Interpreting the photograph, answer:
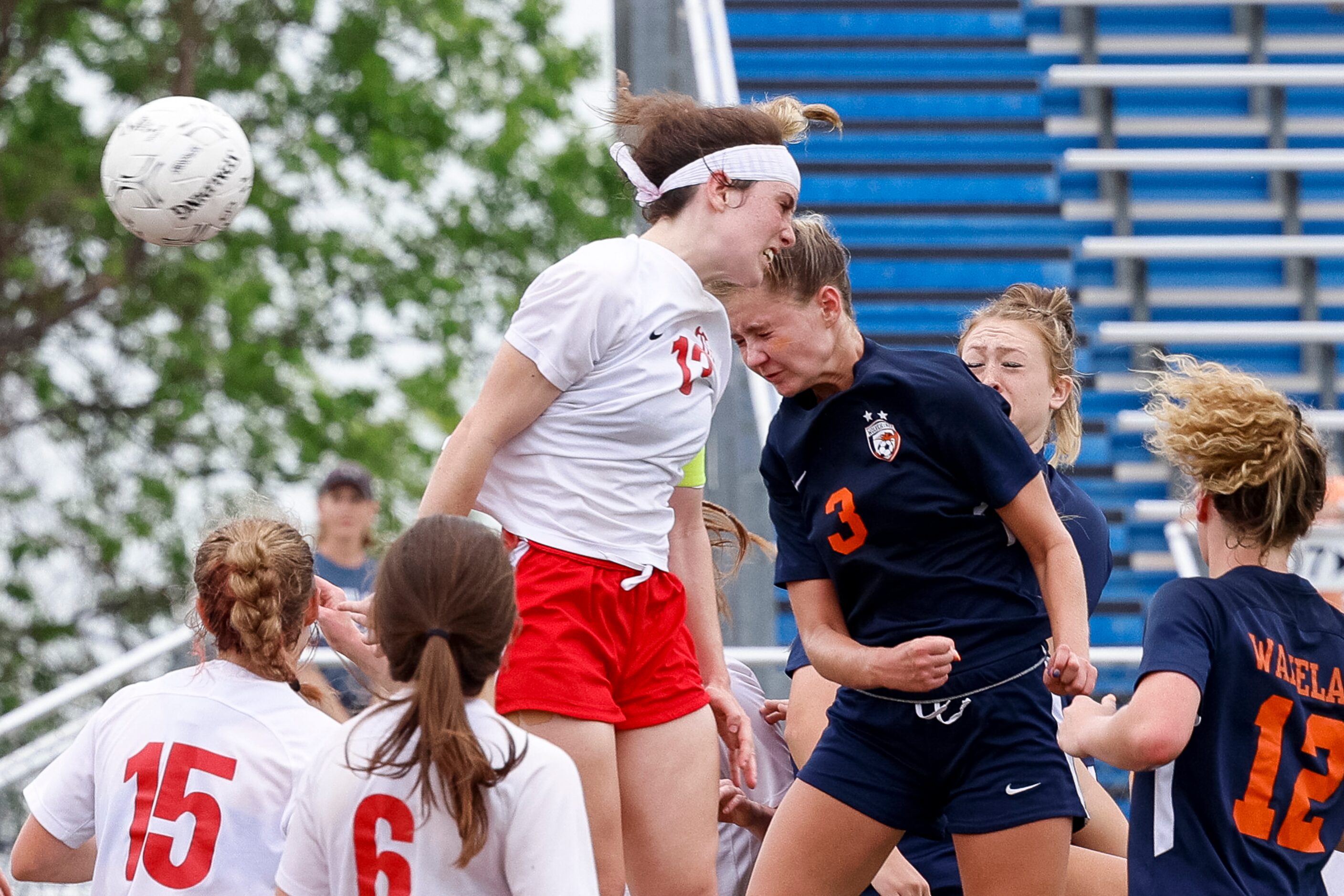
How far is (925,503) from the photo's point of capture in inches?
119

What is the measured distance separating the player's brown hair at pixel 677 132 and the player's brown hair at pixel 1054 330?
2.72ft

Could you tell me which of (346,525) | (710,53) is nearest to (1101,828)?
(346,525)

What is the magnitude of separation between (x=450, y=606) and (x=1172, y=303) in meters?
7.65

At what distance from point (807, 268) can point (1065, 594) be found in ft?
2.69

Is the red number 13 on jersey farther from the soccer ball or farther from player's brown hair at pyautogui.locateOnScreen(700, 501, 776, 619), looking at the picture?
the soccer ball

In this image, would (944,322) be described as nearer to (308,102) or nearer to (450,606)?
(450,606)

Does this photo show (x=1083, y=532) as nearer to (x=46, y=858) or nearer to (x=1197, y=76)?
(x=46, y=858)

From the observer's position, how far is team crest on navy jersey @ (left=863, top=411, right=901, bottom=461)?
3057mm

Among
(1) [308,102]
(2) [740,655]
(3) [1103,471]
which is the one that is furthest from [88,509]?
(2) [740,655]

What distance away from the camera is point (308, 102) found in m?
17.0

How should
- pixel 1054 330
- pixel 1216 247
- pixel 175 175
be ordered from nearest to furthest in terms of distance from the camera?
pixel 1054 330, pixel 175 175, pixel 1216 247

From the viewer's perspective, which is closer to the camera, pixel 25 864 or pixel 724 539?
pixel 25 864

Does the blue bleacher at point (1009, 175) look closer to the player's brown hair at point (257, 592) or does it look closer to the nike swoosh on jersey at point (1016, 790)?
the nike swoosh on jersey at point (1016, 790)

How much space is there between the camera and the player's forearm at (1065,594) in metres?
2.93
